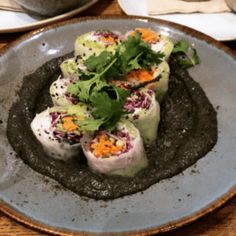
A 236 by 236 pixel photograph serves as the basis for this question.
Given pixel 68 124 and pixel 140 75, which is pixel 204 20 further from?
pixel 68 124

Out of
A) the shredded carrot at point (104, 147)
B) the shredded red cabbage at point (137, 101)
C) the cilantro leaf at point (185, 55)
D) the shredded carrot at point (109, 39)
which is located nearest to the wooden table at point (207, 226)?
the shredded carrot at point (104, 147)

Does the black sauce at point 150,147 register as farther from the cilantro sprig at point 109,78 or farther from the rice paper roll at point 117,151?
the cilantro sprig at point 109,78

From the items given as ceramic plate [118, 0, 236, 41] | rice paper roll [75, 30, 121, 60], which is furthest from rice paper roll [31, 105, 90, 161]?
ceramic plate [118, 0, 236, 41]

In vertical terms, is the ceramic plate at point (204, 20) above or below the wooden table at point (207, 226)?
above

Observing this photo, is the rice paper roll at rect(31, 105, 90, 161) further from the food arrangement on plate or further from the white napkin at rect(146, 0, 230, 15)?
the white napkin at rect(146, 0, 230, 15)

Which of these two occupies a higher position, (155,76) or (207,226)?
(155,76)

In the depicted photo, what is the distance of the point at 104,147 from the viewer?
1.27 metres

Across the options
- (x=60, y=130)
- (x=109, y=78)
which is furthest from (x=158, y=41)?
(x=60, y=130)

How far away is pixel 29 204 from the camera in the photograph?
120cm

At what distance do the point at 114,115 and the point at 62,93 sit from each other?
242 mm

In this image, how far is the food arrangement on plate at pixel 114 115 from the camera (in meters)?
1.27

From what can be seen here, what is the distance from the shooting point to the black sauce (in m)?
1.24

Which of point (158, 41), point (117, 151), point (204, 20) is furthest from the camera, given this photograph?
point (204, 20)

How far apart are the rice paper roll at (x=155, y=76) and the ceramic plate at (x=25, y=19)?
2.05ft
